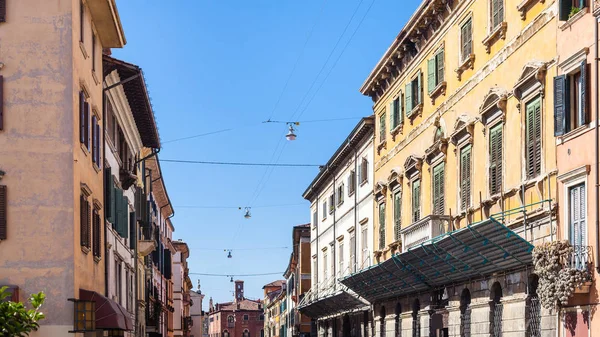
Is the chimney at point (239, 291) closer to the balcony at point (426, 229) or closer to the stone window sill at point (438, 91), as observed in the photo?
the balcony at point (426, 229)

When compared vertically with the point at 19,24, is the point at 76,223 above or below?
below

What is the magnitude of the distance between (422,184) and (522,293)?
362 inches

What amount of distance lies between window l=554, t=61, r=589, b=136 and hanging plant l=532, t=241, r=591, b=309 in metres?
2.11

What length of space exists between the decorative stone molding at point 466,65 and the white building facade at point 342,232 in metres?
12.6

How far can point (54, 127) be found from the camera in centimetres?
2206

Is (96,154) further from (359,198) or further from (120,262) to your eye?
(359,198)

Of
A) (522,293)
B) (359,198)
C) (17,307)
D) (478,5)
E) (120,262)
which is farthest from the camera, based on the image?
(359,198)

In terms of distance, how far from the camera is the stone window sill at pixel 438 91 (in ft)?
91.0

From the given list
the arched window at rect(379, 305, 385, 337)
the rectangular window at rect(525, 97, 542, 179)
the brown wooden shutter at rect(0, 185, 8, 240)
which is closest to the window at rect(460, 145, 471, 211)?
the rectangular window at rect(525, 97, 542, 179)

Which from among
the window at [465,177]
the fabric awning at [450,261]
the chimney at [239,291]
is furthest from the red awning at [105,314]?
the chimney at [239,291]

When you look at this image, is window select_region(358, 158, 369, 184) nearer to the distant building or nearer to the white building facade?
the white building facade

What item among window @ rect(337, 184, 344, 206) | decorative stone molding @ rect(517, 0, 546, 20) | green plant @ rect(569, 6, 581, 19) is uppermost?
decorative stone molding @ rect(517, 0, 546, 20)

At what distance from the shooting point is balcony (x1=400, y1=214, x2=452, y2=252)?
26.9m

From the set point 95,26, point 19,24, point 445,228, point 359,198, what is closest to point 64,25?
point 19,24
